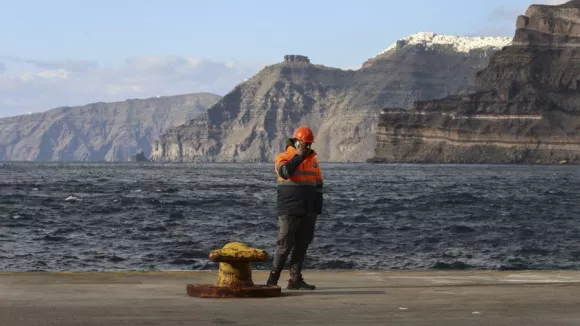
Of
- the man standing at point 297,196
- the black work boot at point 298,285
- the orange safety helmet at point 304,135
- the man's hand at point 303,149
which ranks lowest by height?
the black work boot at point 298,285

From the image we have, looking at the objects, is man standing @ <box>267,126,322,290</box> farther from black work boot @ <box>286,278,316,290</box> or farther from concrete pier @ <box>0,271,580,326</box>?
concrete pier @ <box>0,271,580,326</box>

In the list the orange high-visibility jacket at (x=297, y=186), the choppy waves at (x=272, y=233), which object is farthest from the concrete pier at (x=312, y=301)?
the choppy waves at (x=272, y=233)

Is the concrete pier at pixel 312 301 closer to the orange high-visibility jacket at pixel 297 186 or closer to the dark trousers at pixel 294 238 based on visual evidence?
the dark trousers at pixel 294 238

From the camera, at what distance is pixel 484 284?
15.9 meters

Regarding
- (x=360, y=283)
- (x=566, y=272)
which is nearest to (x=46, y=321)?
(x=360, y=283)

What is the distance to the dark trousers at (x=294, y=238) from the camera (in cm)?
1502

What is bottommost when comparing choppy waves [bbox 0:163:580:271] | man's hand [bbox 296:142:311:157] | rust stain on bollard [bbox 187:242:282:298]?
choppy waves [bbox 0:163:580:271]

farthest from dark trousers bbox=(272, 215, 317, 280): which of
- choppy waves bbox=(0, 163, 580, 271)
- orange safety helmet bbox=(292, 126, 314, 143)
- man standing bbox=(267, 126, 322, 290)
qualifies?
choppy waves bbox=(0, 163, 580, 271)

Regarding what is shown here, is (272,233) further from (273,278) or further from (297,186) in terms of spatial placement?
(297,186)

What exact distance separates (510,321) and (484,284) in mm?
4459

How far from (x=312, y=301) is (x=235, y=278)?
3.64 ft

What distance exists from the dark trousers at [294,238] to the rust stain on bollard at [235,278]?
970 millimetres

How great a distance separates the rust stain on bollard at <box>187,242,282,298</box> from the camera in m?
13.7

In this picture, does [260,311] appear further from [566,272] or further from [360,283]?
[566,272]
